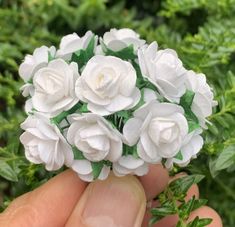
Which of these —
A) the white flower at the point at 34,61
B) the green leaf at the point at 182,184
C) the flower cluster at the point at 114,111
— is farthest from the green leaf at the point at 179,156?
the white flower at the point at 34,61

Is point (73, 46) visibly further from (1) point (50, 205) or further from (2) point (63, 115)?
(1) point (50, 205)

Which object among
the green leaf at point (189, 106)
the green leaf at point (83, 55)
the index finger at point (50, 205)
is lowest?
the index finger at point (50, 205)

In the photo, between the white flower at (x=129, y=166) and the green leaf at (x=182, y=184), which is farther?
the green leaf at (x=182, y=184)

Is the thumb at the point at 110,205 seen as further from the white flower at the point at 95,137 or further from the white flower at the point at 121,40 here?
the white flower at the point at 121,40

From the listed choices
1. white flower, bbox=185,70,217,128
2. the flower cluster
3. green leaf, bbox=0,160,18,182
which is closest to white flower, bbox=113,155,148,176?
the flower cluster

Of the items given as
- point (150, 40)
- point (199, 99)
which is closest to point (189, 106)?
point (199, 99)

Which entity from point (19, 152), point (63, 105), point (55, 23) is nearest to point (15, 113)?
point (19, 152)
